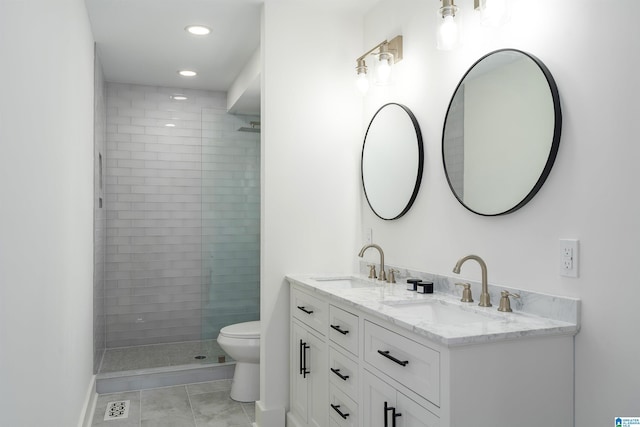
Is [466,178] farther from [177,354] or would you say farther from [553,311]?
[177,354]

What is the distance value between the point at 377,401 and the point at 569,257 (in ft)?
2.88

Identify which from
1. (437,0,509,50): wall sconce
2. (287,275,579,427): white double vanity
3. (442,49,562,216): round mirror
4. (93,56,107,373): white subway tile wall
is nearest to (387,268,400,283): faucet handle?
(287,275,579,427): white double vanity

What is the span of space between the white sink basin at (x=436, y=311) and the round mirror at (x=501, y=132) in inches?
16.6

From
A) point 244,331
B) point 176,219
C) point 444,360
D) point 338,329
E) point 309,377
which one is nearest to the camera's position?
point 444,360

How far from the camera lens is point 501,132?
203 cm

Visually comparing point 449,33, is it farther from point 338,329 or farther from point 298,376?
point 298,376

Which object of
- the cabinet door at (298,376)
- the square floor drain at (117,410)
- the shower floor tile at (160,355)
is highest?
the cabinet door at (298,376)

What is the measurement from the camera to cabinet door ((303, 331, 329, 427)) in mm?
2438

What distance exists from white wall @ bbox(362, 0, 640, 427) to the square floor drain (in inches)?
96.9

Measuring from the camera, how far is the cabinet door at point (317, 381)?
8.00 ft

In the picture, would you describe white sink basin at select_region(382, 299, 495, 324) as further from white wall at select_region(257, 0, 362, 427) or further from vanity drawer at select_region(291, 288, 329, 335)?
white wall at select_region(257, 0, 362, 427)

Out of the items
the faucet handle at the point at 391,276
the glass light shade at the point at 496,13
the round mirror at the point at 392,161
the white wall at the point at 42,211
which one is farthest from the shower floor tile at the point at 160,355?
the glass light shade at the point at 496,13

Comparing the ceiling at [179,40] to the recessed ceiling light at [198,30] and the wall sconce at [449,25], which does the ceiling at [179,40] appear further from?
the wall sconce at [449,25]

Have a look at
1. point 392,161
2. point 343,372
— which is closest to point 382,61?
point 392,161
